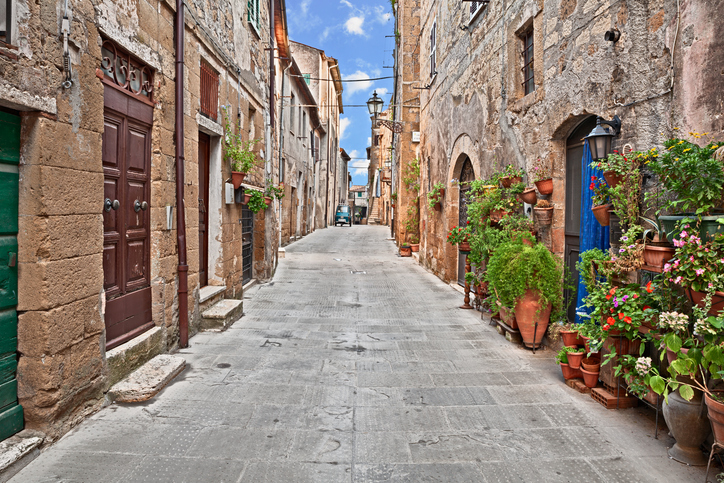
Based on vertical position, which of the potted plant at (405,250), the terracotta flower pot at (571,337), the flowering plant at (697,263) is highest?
the flowering plant at (697,263)

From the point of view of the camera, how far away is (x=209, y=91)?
6.05 meters

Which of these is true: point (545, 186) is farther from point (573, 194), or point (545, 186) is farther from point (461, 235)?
point (461, 235)

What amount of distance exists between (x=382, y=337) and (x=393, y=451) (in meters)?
2.55

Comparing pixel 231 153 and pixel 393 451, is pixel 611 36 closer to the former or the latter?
pixel 393 451

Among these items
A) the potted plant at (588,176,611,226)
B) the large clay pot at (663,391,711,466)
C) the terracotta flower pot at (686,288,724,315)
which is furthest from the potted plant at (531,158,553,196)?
the large clay pot at (663,391,711,466)

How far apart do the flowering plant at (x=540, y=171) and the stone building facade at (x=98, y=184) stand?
3926 millimetres

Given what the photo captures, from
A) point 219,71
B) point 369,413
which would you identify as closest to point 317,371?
point 369,413

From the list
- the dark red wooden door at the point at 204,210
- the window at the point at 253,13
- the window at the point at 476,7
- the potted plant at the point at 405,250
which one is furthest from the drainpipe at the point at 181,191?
the potted plant at the point at 405,250

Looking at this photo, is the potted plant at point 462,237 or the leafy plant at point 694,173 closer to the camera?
the leafy plant at point 694,173

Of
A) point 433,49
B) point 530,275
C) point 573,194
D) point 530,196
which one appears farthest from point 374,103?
point 530,275

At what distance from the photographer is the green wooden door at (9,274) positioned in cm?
263

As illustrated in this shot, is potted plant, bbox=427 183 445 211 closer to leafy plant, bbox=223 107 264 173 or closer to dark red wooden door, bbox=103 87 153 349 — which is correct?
leafy plant, bbox=223 107 264 173

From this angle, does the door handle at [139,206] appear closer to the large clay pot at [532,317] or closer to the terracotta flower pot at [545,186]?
the large clay pot at [532,317]

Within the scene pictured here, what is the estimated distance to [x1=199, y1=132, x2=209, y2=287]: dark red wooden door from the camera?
20.5 ft
